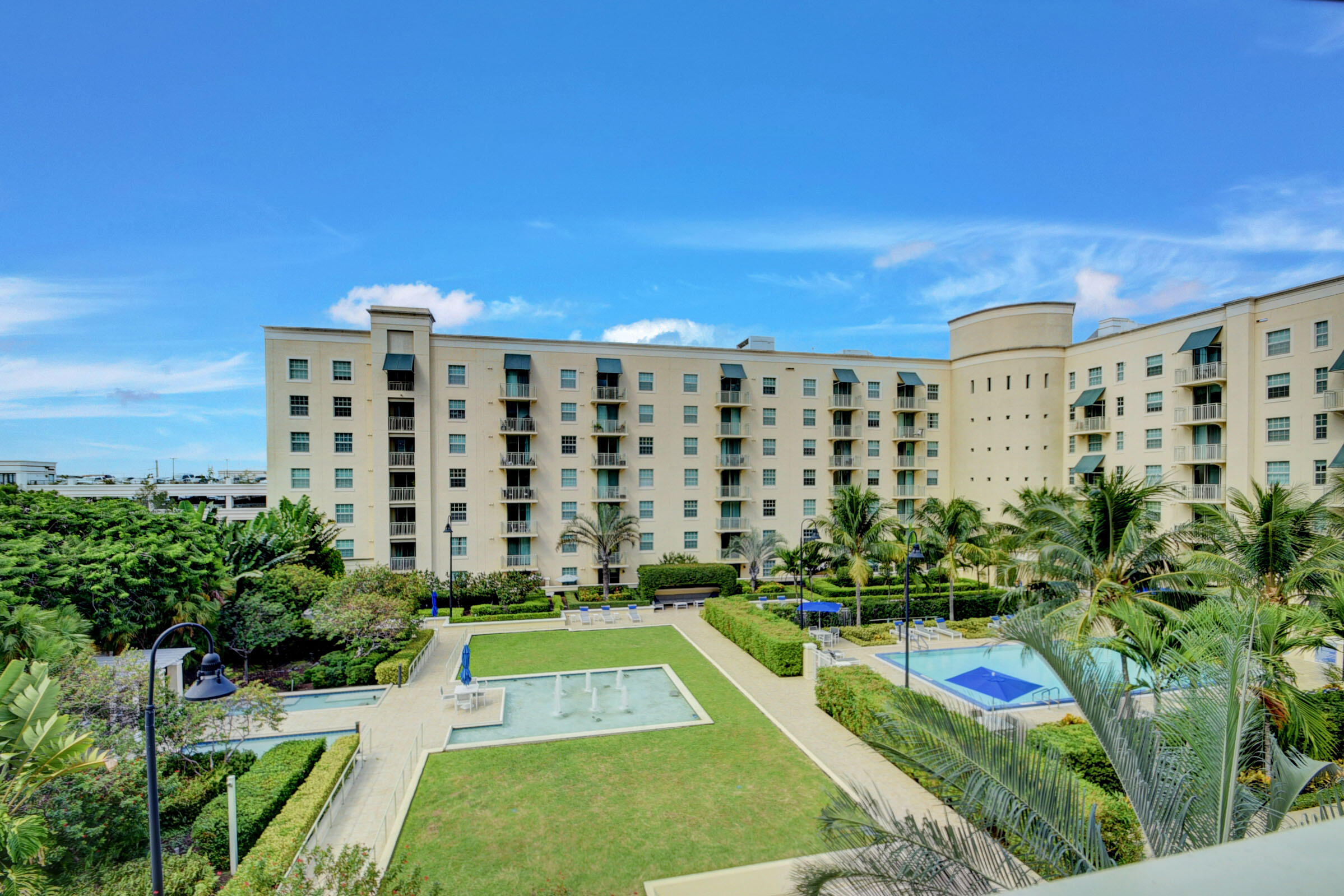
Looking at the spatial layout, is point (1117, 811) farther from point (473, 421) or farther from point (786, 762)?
point (473, 421)

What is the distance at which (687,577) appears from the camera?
36.5 m

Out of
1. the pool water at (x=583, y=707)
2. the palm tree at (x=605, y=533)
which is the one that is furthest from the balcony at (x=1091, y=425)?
the pool water at (x=583, y=707)

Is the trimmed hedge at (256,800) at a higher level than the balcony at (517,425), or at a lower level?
lower

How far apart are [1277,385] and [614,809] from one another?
33.5 meters

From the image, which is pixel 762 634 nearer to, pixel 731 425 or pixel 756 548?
pixel 756 548

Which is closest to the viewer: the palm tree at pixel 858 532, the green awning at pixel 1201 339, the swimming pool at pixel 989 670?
the swimming pool at pixel 989 670

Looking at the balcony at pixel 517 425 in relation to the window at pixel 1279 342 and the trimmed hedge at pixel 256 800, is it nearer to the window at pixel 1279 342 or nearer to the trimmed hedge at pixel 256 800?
the trimmed hedge at pixel 256 800

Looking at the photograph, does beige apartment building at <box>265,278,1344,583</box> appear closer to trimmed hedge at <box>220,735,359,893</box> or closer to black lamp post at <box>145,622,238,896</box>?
trimmed hedge at <box>220,735,359,893</box>

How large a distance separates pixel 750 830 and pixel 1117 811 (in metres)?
5.89

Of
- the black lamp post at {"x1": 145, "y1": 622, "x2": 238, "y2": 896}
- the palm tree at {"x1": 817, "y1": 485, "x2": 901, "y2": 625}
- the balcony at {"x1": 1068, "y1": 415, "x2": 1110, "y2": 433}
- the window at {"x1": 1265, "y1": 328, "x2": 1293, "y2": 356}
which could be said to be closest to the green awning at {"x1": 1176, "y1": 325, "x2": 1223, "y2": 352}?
the window at {"x1": 1265, "y1": 328, "x2": 1293, "y2": 356}

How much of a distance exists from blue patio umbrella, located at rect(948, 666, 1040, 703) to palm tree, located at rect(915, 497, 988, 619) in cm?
1107

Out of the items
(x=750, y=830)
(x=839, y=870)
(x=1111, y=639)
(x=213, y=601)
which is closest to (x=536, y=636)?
(x=213, y=601)

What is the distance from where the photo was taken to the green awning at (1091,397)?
37250mm

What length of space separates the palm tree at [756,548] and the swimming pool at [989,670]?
41.4 ft
